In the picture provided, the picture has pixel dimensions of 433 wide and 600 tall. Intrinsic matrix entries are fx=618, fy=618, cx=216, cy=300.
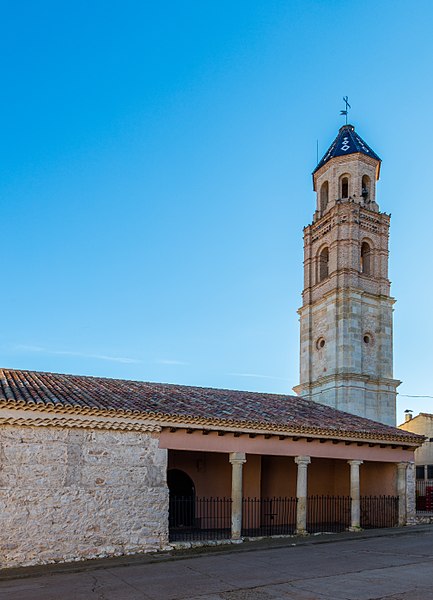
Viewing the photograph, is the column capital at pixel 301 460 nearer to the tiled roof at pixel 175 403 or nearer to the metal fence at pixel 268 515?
the tiled roof at pixel 175 403

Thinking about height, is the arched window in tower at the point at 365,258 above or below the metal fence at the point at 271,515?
above

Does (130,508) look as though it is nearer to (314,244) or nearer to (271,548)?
(271,548)

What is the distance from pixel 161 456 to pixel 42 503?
2.97 meters

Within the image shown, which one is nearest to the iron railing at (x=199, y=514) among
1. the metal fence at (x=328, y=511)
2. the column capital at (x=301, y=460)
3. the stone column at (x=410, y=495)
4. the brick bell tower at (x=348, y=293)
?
the column capital at (x=301, y=460)

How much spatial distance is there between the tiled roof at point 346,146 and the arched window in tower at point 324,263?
470cm

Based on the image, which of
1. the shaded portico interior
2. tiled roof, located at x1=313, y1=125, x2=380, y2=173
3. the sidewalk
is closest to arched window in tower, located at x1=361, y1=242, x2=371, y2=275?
tiled roof, located at x1=313, y1=125, x2=380, y2=173

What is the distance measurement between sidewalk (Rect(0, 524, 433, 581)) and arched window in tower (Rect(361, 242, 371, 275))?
14379 millimetres

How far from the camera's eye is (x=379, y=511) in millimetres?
19594

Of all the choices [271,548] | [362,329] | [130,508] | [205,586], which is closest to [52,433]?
[130,508]

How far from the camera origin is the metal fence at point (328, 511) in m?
20.0

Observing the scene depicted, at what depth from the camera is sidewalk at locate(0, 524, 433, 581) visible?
40.4ft

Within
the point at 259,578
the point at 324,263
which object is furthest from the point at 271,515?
the point at 324,263

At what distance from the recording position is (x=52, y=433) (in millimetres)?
13578

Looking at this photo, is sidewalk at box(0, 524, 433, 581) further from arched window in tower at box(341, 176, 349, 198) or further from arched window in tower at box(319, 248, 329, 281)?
arched window in tower at box(341, 176, 349, 198)
